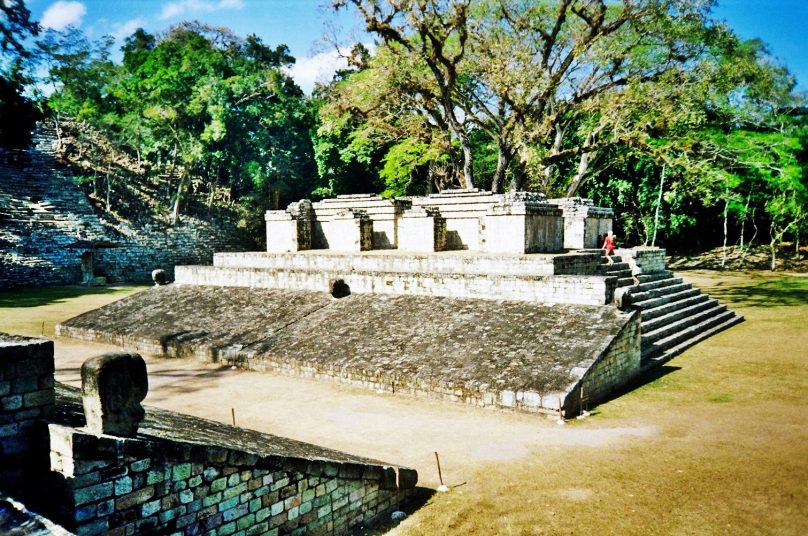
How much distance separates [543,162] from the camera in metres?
23.3

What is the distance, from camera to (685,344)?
13.8 metres

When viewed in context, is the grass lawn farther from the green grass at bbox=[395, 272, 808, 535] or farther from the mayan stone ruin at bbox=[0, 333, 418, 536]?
the mayan stone ruin at bbox=[0, 333, 418, 536]

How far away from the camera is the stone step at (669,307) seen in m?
14.0

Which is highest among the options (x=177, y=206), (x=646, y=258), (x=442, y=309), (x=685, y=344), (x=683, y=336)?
(x=177, y=206)

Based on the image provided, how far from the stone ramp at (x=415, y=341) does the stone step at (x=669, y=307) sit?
10.1 ft

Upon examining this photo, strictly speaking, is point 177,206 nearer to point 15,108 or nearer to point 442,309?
point 15,108

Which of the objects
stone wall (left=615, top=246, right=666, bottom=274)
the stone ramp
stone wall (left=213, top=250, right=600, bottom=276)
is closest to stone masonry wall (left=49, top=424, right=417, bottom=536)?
the stone ramp

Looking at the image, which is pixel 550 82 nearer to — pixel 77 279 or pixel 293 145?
pixel 293 145

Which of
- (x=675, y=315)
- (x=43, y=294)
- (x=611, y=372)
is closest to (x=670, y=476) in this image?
(x=611, y=372)

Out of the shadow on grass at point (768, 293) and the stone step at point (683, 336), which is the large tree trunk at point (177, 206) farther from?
the shadow on grass at point (768, 293)

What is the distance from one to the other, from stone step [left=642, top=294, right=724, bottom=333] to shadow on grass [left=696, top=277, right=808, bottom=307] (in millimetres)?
4001

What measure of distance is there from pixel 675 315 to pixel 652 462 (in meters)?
8.96

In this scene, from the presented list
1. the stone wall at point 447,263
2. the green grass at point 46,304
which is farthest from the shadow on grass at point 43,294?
the stone wall at point 447,263

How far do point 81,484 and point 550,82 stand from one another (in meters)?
20.8
